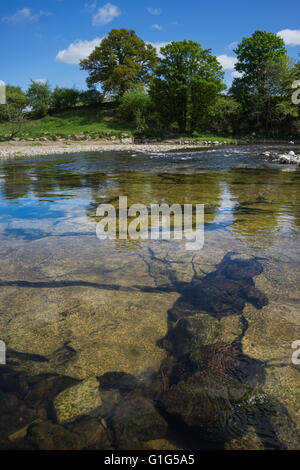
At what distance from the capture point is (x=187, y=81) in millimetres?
29938

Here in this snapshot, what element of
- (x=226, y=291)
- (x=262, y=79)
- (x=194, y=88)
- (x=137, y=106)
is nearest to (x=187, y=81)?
(x=194, y=88)

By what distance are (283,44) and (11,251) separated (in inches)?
1724

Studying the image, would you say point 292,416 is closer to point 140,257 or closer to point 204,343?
point 204,343

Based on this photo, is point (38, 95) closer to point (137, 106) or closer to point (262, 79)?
point (137, 106)

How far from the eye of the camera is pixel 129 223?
3.50 m

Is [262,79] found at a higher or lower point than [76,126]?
higher

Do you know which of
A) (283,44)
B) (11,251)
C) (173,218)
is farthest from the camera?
(283,44)

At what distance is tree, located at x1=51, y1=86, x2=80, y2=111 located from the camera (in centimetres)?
4372

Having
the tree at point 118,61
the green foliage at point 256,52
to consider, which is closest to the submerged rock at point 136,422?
the green foliage at point 256,52

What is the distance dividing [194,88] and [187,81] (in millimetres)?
1181

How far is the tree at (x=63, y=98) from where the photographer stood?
4372 cm

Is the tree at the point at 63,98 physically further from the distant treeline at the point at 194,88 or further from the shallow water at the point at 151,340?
the shallow water at the point at 151,340

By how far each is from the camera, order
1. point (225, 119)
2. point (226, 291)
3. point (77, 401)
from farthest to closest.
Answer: point (225, 119), point (226, 291), point (77, 401)
